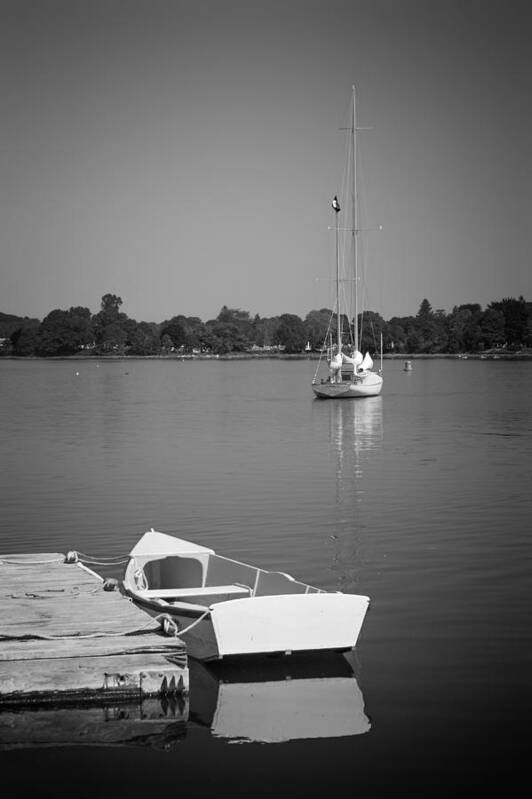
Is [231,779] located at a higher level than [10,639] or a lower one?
lower

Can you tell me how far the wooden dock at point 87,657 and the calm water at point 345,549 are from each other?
77 centimetres

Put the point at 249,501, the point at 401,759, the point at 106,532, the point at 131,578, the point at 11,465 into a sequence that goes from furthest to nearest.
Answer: the point at 11,465 → the point at 249,501 → the point at 106,532 → the point at 131,578 → the point at 401,759

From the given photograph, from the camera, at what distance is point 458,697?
14.1 metres

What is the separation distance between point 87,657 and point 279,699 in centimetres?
261

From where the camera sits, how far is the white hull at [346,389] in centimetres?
9169

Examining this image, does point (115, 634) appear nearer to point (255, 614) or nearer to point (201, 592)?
point (255, 614)

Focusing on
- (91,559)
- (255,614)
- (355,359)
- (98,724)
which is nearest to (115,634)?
(98,724)

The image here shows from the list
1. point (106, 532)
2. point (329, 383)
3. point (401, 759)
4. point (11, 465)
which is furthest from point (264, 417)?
point (401, 759)

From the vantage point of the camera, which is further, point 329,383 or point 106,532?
point 329,383

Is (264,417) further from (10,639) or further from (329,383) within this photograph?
(10,639)

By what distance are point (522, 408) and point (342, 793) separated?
7489 centimetres

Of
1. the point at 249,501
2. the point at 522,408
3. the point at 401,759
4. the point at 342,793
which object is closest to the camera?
the point at 342,793

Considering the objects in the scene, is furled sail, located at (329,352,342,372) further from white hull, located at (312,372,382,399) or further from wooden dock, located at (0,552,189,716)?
wooden dock, located at (0,552,189,716)

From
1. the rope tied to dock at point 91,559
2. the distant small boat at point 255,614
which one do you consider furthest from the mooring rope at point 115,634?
the rope tied to dock at point 91,559
